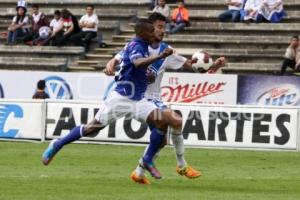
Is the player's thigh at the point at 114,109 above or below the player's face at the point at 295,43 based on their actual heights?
below

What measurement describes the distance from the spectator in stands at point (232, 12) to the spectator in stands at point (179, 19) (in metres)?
1.01

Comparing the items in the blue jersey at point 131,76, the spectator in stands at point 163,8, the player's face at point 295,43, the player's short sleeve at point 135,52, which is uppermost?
the spectator in stands at point 163,8

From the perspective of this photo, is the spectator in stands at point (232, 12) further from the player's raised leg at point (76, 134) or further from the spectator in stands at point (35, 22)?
the player's raised leg at point (76, 134)

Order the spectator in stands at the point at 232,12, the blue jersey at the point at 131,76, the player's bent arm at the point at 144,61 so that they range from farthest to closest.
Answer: the spectator in stands at the point at 232,12
the blue jersey at the point at 131,76
the player's bent arm at the point at 144,61

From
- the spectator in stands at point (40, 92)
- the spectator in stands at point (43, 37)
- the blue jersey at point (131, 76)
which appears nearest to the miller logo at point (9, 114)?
the spectator in stands at point (40, 92)

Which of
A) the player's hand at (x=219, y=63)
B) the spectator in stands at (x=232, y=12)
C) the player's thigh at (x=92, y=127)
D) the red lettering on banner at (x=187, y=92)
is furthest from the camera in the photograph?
the spectator in stands at (x=232, y=12)

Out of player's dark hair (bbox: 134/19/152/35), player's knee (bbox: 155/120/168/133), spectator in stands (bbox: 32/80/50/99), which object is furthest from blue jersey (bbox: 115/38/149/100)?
spectator in stands (bbox: 32/80/50/99)

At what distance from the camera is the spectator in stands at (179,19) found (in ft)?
91.3

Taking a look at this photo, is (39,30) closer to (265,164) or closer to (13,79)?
(13,79)

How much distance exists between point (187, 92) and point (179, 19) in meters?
4.60

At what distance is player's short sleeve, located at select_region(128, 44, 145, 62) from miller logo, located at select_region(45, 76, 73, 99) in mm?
12711

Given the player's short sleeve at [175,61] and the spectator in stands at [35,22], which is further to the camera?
the spectator in stands at [35,22]

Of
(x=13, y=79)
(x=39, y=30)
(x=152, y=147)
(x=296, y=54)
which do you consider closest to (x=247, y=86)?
(x=296, y=54)

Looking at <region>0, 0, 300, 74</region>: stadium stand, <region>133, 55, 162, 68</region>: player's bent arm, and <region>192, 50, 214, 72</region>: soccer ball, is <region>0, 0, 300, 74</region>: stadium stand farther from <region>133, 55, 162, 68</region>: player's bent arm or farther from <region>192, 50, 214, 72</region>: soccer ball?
<region>133, 55, 162, 68</region>: player's bent arm
